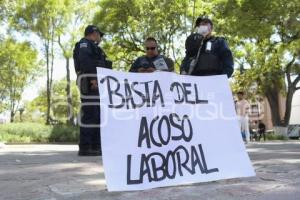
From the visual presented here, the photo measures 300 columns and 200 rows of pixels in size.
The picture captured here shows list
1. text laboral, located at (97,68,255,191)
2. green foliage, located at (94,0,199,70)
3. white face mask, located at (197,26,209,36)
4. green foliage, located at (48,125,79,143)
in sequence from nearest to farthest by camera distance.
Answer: text laboral, located at (97,68,255,191) → white face mask, located at (197,26,209,36) → green foliage, located at (48,125,79,143) → green foliage, located at (94,0,199,70)

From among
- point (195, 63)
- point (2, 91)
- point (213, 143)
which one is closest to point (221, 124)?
point (213, 143)

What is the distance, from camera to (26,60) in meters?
37.9

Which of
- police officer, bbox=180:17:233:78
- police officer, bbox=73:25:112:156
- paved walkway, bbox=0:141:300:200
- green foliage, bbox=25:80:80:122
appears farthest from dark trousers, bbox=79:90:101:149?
green foliage, bbox=25:80:80:122

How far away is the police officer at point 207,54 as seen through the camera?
596 cm

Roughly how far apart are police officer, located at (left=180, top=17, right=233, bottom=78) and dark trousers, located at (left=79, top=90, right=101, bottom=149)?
2353mm

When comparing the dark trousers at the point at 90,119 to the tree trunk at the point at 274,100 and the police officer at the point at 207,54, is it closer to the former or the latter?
the police officer at the point at 207,54

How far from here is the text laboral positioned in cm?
462

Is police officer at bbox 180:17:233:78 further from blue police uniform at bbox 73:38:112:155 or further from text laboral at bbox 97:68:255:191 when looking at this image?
blue police uniform at bbox 73:38:112:155

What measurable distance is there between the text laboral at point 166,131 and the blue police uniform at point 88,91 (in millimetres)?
2733

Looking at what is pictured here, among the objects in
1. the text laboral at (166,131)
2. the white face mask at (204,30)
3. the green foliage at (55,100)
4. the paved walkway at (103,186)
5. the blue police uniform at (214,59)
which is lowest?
the paved walkway at (103,186)

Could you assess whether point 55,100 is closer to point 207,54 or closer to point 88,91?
point 88,91

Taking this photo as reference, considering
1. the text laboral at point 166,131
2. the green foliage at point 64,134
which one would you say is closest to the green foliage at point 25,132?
the green foliage at point 64,134

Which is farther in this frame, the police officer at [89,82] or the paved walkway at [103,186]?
the police officer at [89,82]

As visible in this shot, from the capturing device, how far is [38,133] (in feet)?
91.2
